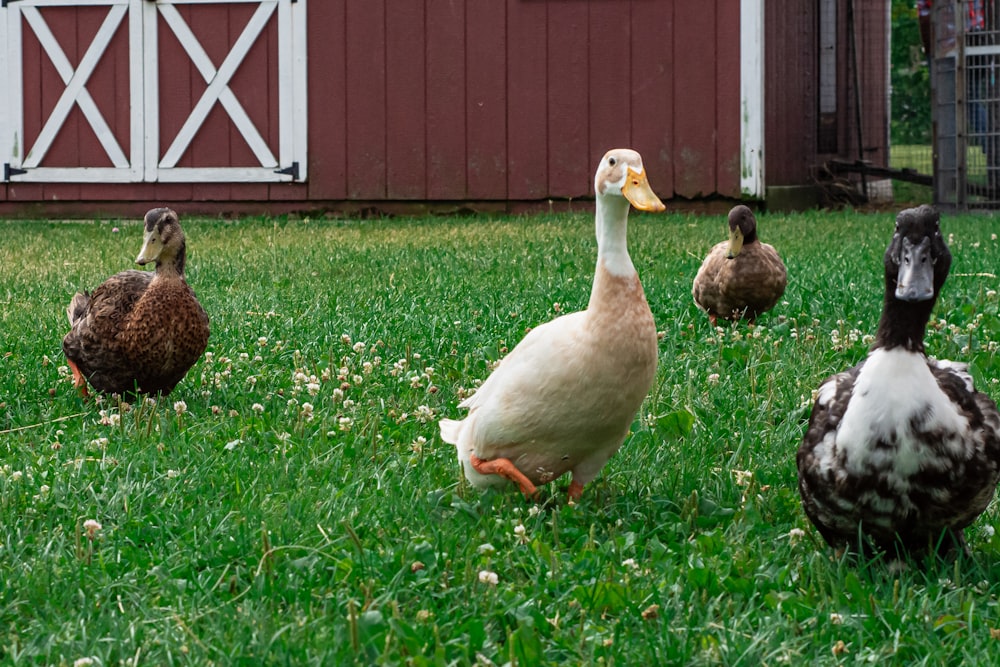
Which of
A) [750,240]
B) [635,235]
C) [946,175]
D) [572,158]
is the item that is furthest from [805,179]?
[750,240]

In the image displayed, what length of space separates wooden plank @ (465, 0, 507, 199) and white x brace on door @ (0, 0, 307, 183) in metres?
1.63

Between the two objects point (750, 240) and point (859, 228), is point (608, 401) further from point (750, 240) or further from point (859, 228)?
point (859, 228)

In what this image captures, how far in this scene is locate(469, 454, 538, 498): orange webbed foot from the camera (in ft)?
10.6

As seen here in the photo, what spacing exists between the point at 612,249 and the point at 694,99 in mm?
9364

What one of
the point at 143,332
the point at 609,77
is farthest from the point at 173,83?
the point at 143,332

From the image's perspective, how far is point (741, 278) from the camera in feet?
18.2

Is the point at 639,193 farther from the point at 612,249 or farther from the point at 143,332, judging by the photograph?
the point at 143,332

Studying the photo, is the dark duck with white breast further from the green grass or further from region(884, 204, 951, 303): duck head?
the green grass

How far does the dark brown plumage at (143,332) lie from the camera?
4.35m

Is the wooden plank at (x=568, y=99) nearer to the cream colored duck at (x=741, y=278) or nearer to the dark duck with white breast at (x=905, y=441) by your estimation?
the cream colored duck at (x=741, y=278)

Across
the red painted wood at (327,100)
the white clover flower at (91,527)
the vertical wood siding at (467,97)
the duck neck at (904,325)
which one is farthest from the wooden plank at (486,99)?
the duck neck at (904,325)

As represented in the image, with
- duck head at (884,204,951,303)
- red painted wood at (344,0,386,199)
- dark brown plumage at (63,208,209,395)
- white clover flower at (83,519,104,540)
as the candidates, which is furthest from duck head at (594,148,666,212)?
red painted wood at (344,0,386,199)

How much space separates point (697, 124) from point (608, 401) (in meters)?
9.58

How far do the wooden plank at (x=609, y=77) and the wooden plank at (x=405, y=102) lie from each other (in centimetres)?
163
